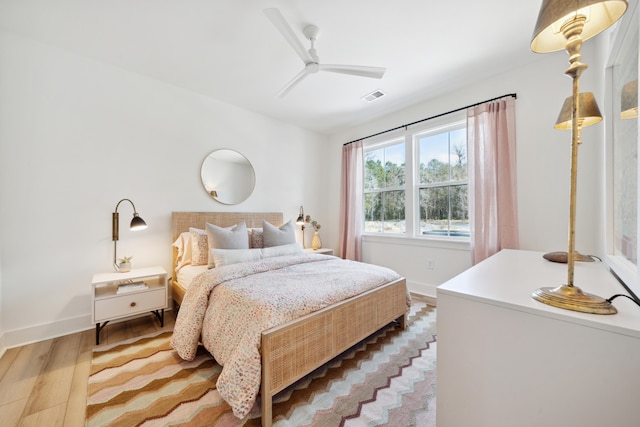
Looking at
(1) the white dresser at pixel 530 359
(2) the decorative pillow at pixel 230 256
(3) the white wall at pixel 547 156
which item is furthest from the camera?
(2) the decorative pillow at pixel 230 256

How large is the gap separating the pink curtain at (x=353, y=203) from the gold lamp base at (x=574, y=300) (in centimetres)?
325

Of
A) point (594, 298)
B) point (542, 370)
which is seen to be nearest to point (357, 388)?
point (542, 370)

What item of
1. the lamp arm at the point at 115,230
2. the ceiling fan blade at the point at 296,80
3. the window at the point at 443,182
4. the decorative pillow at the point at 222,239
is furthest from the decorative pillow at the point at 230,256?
the window at the point at 443,182

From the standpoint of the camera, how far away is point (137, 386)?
1.58 metres

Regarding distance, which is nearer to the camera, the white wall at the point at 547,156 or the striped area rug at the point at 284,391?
the striped area rug at the point at 284,391

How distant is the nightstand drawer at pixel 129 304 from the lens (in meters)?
2.08

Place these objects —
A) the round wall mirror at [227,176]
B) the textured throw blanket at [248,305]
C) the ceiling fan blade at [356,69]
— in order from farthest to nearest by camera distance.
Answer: the round wall mirror at [227,176]
the ceiling fan blade at [356,69]
the textured throw blanket at [248,305]

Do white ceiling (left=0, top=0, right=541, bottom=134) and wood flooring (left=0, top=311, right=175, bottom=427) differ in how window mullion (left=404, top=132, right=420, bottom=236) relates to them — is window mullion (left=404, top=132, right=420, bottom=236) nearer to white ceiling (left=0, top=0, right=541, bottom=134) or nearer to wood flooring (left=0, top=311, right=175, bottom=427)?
white ceiling (left=0, top=0, right=541, bottom=134)

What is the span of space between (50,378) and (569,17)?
3.23 m

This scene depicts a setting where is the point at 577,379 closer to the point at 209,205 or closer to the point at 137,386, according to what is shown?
the point at 137,386

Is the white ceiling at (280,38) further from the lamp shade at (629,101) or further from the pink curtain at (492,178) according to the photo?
the lamp shade at (629,101)

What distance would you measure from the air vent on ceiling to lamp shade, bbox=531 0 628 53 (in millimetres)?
2372

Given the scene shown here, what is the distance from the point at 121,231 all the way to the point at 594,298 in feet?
11.2

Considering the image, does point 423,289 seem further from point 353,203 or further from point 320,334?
point 320,334
